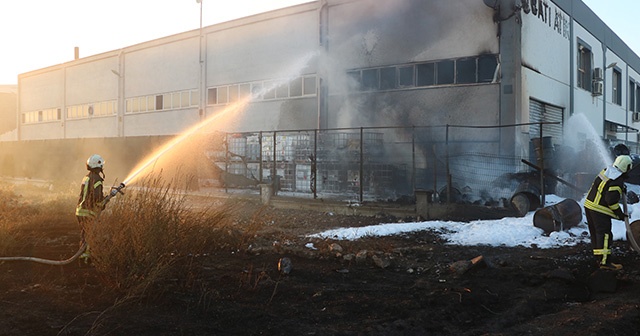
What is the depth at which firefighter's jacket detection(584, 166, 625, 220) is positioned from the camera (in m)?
7.13

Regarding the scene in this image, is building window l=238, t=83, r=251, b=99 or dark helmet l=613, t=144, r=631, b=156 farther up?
building window l=238, t=83, r=251, b=99

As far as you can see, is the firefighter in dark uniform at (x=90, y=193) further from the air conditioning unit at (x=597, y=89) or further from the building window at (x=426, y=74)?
the air conditioning unit at (x=597, y=89)

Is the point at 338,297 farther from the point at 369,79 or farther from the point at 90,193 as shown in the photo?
the point at 369,79

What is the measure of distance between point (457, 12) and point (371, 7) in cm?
345

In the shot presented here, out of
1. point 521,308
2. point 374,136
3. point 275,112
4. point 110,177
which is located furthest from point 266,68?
point 521,308

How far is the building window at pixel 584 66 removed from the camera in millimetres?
21728

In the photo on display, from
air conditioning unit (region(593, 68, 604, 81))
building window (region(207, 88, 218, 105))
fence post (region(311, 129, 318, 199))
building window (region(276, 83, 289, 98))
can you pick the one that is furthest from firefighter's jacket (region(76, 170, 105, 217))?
air conditioning unit (region(593, 68, 604, 81))

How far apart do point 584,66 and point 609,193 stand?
17.9 metres

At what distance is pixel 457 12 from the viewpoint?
651 inches

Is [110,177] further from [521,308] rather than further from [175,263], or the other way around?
[521,308]

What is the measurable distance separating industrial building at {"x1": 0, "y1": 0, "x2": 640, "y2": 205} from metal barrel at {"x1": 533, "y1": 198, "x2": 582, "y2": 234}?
6.84ft

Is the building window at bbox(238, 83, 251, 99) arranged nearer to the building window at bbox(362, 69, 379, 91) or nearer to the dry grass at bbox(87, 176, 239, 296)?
the building window at bbox(362, 69, 379, 91)

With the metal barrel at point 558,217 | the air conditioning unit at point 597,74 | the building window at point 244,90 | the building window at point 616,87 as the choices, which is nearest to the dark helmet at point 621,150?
the air conditioning unit at point 597,74

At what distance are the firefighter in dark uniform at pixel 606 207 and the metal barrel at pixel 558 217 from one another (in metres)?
2.41
